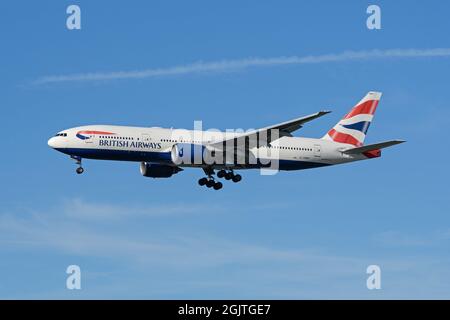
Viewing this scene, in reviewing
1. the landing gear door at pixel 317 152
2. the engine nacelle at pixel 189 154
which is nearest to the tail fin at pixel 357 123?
the landing gear door at pixel 317 152

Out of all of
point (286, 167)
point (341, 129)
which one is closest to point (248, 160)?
point (286, 167)

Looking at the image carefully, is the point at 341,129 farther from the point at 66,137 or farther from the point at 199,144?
the point at 66,137

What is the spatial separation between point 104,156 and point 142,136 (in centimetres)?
326

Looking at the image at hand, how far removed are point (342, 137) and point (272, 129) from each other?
13.4 metres

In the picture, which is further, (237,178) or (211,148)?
(237,178)

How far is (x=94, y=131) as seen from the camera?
74938mm

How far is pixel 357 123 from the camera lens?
284ft

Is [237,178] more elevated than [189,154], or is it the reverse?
[189,154]

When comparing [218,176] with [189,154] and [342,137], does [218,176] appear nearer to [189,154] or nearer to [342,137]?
[189,154]

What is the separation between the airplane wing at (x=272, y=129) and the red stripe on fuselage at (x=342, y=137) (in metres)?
9.42

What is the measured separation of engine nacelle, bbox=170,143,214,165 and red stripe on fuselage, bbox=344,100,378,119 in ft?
55.6

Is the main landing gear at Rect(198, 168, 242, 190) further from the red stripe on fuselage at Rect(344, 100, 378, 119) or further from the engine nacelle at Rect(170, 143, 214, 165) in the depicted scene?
the red stripe on fuselage at Rect(344, 100, 378, 119)

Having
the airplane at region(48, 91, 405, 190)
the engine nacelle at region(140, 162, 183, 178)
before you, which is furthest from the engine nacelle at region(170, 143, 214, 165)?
the engine nacelle at region(140, 162, 183, 178)

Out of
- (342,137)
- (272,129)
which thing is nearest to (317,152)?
(342,137)
